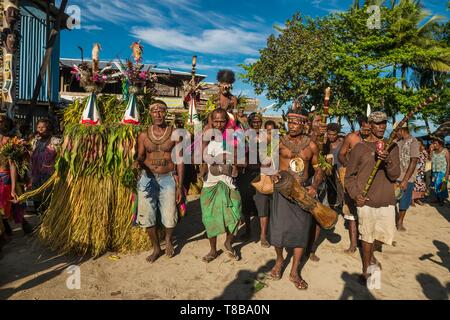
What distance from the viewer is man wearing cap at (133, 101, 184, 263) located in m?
4.17

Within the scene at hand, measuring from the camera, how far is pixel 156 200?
14.0ft

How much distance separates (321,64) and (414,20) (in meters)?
8.00

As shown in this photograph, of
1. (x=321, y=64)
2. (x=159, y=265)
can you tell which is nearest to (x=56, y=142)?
(x=159, y=265)

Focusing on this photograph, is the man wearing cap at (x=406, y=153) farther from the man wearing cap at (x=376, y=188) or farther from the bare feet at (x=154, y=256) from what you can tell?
the bare feet at (x=154, y=256)

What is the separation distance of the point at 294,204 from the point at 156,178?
73.0 inches

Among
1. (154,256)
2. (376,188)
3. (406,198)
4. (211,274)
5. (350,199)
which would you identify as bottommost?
(211,274)

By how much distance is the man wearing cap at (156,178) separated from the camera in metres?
4.17

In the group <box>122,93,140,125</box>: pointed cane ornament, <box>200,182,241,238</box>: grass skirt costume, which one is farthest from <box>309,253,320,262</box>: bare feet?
<box>122,93,140,125</box>: pointed cane ornament

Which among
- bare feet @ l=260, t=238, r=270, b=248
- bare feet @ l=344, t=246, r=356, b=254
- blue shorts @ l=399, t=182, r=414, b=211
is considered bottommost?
bare feet @ l=344, t=246, r=356, b=254

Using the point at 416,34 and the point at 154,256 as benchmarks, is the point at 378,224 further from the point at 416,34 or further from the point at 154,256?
the point at 416,34

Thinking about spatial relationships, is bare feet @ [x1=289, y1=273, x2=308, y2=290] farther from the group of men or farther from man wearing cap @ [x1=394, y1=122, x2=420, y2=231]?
man wearing cap @ [x1=394, y1=122, x2=420, y2=231]

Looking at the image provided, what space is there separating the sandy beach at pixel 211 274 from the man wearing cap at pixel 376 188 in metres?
0.68

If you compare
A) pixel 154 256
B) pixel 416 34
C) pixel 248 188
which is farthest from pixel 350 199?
pixel 416 34

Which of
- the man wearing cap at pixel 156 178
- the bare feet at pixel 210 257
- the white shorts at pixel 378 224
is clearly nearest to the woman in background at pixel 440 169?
the white shorts at pixel 378 224
